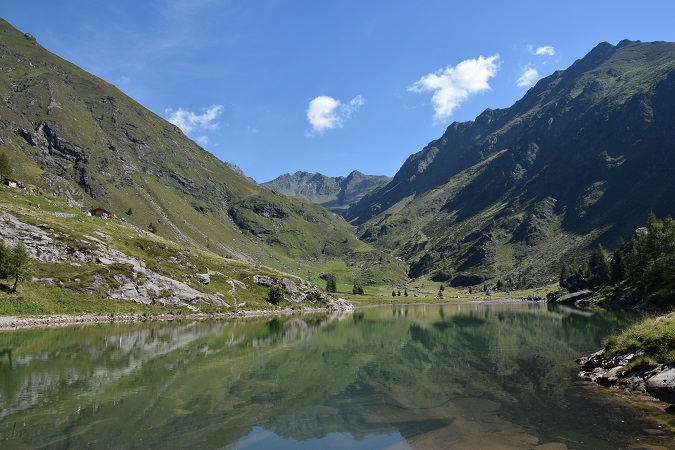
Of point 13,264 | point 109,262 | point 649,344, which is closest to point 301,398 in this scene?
point 649,344

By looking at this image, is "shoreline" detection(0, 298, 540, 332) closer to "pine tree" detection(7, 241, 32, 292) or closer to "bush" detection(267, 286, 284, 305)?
"bush" detection(267, 286, 284, 305)

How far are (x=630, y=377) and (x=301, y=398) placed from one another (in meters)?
22.5

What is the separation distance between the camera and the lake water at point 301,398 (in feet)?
64.7

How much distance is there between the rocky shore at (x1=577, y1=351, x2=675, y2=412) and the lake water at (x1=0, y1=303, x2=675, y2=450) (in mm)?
1518

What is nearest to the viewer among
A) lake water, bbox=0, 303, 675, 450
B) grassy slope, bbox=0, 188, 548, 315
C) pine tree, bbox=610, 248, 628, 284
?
lake water, bbox=0, 303, 675, 450

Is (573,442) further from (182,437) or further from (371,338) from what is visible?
(371,338)

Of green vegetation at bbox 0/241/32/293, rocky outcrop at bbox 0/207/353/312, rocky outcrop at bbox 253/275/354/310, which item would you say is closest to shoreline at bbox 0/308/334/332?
rocky outcrop at bbox 0/207/353/312

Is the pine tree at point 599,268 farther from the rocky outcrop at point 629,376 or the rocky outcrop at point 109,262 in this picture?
the rocky outcrop at point 629,376

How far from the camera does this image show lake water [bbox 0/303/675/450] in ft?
64.7

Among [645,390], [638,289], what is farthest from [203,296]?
[638,289]

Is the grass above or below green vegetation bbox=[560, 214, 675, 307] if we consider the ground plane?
below

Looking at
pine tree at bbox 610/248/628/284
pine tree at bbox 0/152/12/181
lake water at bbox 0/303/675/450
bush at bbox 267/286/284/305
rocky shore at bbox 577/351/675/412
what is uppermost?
pine tree at bbox 0/152/12/181

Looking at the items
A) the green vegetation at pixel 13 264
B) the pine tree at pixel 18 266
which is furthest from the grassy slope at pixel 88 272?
the green vegetation at pixel 13 264

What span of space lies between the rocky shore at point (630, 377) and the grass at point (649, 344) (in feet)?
1.65
